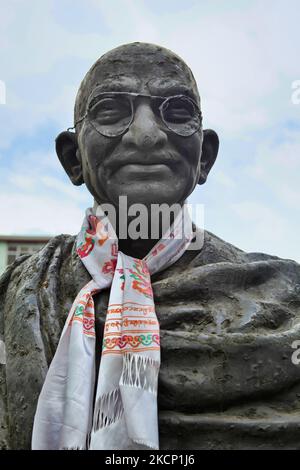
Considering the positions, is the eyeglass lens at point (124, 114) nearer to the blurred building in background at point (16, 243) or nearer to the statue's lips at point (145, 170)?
the statue's lips at point (145, 170)

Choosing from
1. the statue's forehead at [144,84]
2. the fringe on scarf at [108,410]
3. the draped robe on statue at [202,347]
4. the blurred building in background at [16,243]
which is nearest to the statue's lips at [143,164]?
the statue's forehead at [144,84]

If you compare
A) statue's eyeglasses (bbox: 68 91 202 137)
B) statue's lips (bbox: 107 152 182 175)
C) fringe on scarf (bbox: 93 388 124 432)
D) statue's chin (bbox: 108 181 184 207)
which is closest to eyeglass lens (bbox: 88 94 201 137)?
statue's eyeglasses (bbox: 68 91 202 137)

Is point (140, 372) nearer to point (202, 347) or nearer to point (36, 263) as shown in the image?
point (202, 347)

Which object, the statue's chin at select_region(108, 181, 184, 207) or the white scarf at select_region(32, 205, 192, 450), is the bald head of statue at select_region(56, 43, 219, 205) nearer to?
the statue's chin at select_region(108, 181, 184, 207)

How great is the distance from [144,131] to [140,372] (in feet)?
3.64

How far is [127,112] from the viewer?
2877 mm

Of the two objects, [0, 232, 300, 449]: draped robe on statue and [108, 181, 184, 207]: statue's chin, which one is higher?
[108, 181, 184, 207]: statue's chin

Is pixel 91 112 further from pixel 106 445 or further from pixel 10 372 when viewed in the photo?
pixel 106 445

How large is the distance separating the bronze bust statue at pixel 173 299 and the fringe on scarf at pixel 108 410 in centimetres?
18

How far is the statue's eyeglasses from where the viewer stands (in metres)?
2.86

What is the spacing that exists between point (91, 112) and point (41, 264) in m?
0.80

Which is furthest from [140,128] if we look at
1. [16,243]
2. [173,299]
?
[16,243]

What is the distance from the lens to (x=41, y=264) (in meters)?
2.97
